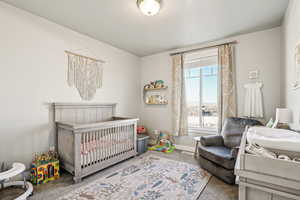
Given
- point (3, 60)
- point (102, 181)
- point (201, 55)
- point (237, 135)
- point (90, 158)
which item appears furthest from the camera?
point (201, 55)

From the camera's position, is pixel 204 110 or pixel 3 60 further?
pixel 204 110

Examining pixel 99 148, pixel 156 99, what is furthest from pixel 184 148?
pixel 99 148

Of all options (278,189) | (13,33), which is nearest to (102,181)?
(278,189)

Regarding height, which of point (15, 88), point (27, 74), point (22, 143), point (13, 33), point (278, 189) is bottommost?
point (22, 143)

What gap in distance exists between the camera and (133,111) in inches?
159

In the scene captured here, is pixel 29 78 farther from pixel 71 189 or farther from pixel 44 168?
pixel 71 189

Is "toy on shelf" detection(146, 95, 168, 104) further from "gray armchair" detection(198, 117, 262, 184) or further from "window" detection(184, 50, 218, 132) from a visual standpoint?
"gray armchair" detection(198, 117, 262, 184)

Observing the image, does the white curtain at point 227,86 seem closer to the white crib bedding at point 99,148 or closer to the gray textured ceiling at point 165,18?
the gray textured ceiling at point 165,18

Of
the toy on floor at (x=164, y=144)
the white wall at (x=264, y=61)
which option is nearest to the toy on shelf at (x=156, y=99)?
the toy on floor at (x=164, y=144)

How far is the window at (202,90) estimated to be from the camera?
3.22 meters

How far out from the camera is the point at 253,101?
267 centimetres

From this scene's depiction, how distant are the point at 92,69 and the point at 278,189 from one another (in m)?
3.14

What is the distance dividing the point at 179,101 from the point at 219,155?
64.5 inches

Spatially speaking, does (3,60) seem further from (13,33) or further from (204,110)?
(204,110)
